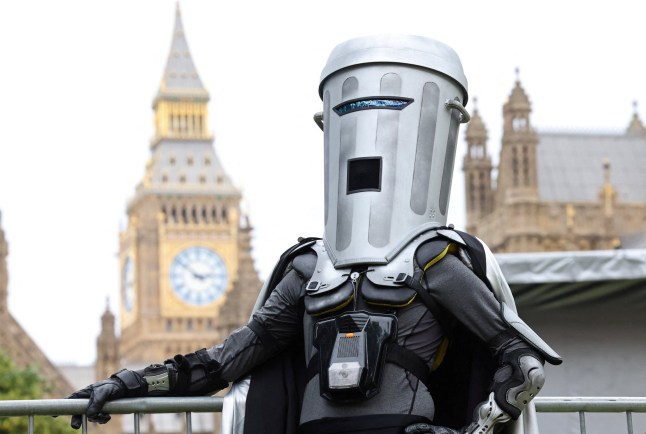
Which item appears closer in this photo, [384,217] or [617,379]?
[384,217]

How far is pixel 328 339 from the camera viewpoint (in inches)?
309

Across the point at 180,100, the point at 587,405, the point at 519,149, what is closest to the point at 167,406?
the point at 587,405

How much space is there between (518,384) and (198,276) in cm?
14437

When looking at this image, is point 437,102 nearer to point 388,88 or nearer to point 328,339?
point 388,88

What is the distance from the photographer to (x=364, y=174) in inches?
320

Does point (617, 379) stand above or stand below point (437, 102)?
below

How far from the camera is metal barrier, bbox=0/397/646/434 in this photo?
320 inches

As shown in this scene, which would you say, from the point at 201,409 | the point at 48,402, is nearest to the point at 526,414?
the point at 201,409

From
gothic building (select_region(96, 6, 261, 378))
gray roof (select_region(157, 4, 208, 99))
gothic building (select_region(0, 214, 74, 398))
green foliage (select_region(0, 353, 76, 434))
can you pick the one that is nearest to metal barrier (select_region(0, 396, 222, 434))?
green foliage (select_region(0, 353, 76, 434))

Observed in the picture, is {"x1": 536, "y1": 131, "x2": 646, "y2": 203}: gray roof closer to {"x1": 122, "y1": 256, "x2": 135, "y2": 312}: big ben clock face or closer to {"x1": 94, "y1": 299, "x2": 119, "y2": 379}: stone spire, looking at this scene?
{"x1": 94, "y1": 299, "x2": 119, "y2": 379}: stone spire

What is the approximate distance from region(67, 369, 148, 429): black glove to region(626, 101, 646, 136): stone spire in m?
79.3

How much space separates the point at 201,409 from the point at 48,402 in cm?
62

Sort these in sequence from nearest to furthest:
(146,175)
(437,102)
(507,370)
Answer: (507,370)
(437,102)
(146,175)

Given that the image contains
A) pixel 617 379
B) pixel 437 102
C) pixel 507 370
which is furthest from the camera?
pixel 617 379
